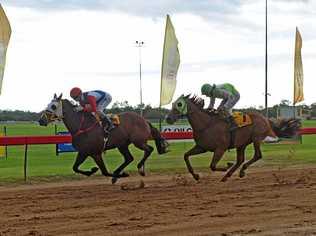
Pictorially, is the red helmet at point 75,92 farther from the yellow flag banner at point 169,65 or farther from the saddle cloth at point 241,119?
the yellow flag banner at point 169,65

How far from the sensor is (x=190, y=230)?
27.6 ft

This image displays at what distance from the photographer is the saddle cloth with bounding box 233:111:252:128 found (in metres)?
15.0

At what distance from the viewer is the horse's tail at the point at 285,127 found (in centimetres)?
1653

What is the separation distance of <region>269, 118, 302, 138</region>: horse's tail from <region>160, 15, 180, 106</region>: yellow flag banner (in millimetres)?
6042

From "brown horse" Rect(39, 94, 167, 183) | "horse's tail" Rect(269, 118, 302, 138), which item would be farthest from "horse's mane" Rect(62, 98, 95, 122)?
"horse's tail" Rect(269, 118, 302, 138)

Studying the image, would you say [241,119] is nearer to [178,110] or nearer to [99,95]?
[178,110]

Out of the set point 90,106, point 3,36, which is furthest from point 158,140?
point 3,36

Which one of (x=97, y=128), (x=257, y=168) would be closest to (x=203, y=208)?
(x=97, y=128)

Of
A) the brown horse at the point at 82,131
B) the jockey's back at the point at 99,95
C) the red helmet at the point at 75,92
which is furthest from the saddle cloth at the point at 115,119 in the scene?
the red helmet at the point at 75,92

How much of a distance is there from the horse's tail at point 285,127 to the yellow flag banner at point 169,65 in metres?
6.04

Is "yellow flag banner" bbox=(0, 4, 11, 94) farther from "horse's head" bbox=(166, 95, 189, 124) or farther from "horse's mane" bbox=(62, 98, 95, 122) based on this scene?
"horse's head" bbox=(166, 95, 189, 124)

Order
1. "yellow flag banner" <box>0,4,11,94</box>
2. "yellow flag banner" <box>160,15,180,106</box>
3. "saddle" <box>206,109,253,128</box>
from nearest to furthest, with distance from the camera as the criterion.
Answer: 1. "yellow flag banner" <box>0,4,11,94</box>
2. "saddle" <box>206,109,253,128</box>
3. "yellow flag banner" <box>160,15,180,106</box>

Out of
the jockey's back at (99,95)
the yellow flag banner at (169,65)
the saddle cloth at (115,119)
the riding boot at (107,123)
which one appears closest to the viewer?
the riding boot at (107,123)

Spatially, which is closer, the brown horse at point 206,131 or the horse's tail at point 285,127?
the brown horse at point 206,131
